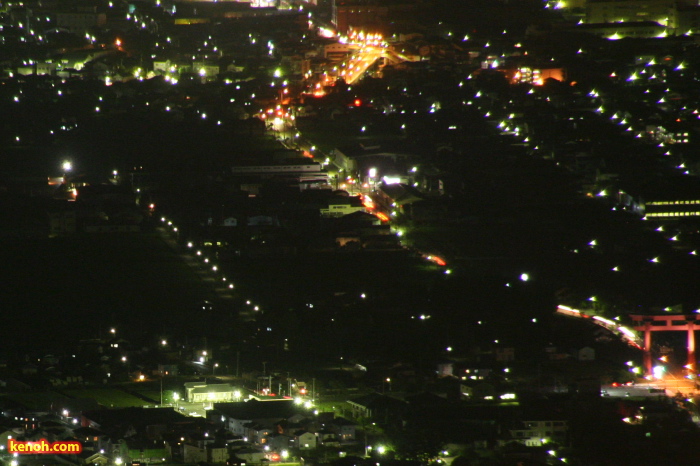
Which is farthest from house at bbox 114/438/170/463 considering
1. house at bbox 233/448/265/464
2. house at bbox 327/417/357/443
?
house at bbox 327/417/357/443

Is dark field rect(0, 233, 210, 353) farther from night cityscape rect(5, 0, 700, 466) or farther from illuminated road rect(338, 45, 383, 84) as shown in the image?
illuminated road rect(338, 45, 383, 84)

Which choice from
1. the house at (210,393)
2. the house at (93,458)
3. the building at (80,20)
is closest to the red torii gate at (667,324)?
the house at (210,393)

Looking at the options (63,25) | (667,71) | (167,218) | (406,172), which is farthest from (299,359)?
(63,25)

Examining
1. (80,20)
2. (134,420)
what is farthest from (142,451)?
(80,20)

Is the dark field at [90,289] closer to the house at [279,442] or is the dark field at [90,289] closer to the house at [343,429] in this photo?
the house at [343,429]

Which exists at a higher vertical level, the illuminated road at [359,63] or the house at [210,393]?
the illuminated road at [359,63]

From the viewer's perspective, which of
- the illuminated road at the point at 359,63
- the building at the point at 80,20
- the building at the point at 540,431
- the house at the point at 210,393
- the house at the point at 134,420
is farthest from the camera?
the building at the point at 80,20

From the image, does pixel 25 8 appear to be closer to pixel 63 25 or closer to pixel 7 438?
pixel 63 25

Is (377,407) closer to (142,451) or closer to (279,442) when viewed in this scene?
(279,442)
